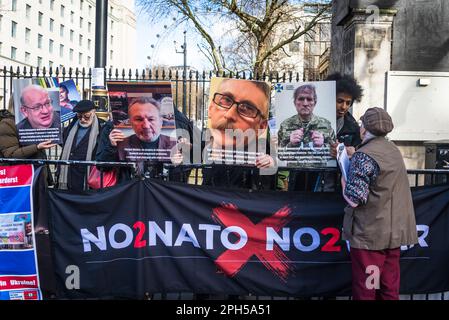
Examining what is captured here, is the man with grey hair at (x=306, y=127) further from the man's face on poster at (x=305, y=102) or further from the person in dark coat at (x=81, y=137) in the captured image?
the person in dark coat at (x=81, y=137)

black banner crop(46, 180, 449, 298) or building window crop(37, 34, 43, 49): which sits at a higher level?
building window crop(37, 34, 43, 49)

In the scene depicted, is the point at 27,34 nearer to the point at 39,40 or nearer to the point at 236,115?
the point at 39,40

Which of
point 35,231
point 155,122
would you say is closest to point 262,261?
point 155,122

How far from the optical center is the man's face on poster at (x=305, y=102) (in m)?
4.87

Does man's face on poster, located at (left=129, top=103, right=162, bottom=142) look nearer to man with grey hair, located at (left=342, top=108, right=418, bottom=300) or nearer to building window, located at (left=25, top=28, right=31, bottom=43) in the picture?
man with grey hair, located at (left=342, top=108, right=418, bottom=300)

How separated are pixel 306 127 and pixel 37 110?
2.94 metres

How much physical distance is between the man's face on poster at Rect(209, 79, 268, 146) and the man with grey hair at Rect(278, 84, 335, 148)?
318mm

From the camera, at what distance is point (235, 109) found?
4.79 meters

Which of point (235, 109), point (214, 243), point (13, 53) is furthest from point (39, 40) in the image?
point (214, 243)

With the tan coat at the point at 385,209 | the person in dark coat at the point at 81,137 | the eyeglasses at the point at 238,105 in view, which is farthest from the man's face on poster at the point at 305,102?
the person in dark coat at the point at 81,137

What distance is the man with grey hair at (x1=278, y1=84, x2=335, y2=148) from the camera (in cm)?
485

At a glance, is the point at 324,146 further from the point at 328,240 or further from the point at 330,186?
the point at 328,240

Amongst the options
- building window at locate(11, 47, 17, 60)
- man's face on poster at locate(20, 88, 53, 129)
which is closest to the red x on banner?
man's face on poster at locate(20, 88, 53, 129)

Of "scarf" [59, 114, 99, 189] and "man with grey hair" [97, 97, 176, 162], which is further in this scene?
"scarf" [59, 114, 99, 189]
